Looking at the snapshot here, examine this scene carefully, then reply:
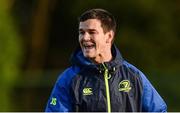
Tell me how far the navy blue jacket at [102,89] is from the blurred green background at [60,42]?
20.5ft

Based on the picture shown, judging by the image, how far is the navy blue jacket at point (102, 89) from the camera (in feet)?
15.9

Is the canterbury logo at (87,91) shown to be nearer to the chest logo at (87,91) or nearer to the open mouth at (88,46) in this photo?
the chest logo at (87,91)

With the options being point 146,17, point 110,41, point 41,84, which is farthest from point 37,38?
point 110,41

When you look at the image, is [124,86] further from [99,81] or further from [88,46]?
[88,46]

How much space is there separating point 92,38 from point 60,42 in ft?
26.0

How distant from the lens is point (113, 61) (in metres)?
4.95

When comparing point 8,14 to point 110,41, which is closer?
point 110,41

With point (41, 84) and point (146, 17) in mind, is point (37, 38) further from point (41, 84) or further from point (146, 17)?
point (146, 17)

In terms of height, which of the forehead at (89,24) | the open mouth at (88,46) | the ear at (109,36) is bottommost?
the open mouth at (88,46)

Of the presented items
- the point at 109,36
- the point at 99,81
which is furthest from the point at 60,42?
the point at 99,81

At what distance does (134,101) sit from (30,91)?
731 centimetres

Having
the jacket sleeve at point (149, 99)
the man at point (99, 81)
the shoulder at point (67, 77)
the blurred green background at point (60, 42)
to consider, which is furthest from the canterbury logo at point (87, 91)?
the blurred green background at point (60, 42)

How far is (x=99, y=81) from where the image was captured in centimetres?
491

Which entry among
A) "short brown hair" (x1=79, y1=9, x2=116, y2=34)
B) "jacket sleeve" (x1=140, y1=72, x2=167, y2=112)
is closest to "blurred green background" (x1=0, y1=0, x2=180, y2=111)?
"jacket sleeve" (x1=140, y1=72, x2=167, y2=112)
